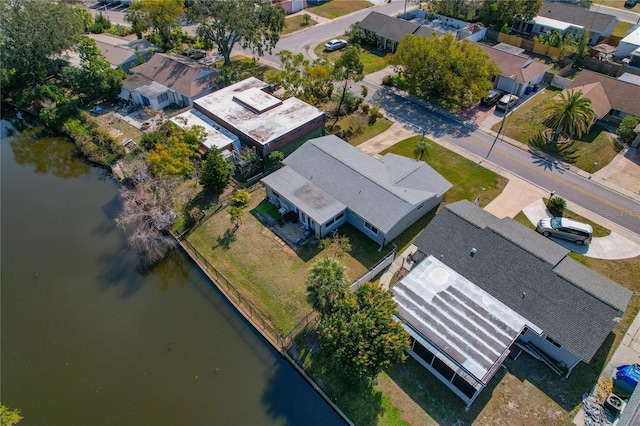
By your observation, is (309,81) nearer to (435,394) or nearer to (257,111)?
(257,111)

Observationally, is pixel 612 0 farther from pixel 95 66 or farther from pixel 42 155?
pixel 42 155

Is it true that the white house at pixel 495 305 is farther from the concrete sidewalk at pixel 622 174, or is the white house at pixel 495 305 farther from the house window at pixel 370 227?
the concrete sidewalk at pixel 622 174

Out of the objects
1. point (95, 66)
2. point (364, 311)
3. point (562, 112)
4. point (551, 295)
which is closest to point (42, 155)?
point (95, 66)

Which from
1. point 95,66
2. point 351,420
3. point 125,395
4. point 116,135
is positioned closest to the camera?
point 351,420

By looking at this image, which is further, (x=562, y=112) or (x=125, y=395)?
(x=562, y=112)

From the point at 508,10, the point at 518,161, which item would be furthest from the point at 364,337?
the point at 508,10

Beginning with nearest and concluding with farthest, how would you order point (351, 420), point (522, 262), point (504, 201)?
point (351, 420) → point (522, 262) → point (504, 201)

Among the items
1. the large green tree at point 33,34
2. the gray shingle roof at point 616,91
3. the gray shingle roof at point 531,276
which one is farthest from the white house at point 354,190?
the large green tree at point 33,34
